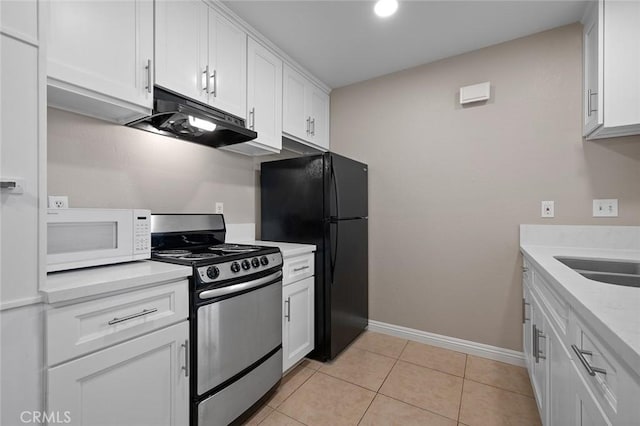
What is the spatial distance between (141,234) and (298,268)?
3.37 feet

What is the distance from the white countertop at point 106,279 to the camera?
96cm

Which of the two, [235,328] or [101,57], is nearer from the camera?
[101,57]

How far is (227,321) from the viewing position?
1473mm

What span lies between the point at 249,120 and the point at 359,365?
203 centimetres

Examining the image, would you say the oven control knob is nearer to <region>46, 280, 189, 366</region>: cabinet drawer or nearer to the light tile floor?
<region>46, 280, 189, 366</region>: cabinet drawer

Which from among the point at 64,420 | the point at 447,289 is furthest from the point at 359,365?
the point at 64,420

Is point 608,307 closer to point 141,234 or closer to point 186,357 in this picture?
point 186,357

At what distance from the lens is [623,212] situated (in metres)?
1.92

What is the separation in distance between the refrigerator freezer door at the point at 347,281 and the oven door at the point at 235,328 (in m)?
0.59

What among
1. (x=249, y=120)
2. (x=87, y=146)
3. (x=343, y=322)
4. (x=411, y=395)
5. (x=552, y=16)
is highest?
(x=552, y=16)

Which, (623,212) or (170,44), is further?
(623,212)

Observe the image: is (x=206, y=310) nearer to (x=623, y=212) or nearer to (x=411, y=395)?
(x=411, y=395)

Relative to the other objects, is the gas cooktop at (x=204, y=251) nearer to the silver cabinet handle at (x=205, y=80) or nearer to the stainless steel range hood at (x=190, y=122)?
the stainless steel range hood at (x=190, y=122)

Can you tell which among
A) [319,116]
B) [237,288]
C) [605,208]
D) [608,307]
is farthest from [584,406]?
[319,116]
